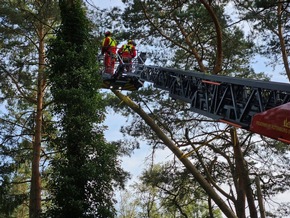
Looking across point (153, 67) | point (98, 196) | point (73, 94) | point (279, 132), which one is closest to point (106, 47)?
point (153, 67)

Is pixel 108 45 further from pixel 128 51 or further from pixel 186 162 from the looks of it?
pixel 186 162

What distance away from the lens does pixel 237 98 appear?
5723 mm

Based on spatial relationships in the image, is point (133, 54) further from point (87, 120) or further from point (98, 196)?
point (98, 196)

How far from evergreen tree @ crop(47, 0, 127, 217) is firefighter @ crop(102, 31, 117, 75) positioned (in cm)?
166

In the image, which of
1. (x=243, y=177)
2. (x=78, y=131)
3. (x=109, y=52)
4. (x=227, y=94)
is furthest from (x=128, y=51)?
(x=227, y=94)

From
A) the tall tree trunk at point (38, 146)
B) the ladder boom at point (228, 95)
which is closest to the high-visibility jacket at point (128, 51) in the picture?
the tall tree trunk at point (38, 146)

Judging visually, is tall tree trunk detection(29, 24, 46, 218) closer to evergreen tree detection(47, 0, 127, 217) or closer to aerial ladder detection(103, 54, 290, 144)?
evergreen tree detection(47, 0, 127, 217)

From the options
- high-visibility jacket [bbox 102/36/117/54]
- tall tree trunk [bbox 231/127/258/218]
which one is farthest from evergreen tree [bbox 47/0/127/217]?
tall tree trunk [bbox 231/127/258/218]

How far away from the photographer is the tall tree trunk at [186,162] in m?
10.4

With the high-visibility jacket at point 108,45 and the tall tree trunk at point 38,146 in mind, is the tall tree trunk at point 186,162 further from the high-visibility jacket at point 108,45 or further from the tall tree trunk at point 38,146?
the tall tree trunk at point 38,146

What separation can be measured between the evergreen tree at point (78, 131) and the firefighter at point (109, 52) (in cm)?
166

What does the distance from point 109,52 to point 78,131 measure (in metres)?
3.85

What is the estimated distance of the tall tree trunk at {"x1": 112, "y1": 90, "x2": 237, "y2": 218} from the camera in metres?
10.4

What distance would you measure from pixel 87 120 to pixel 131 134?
259 inches
